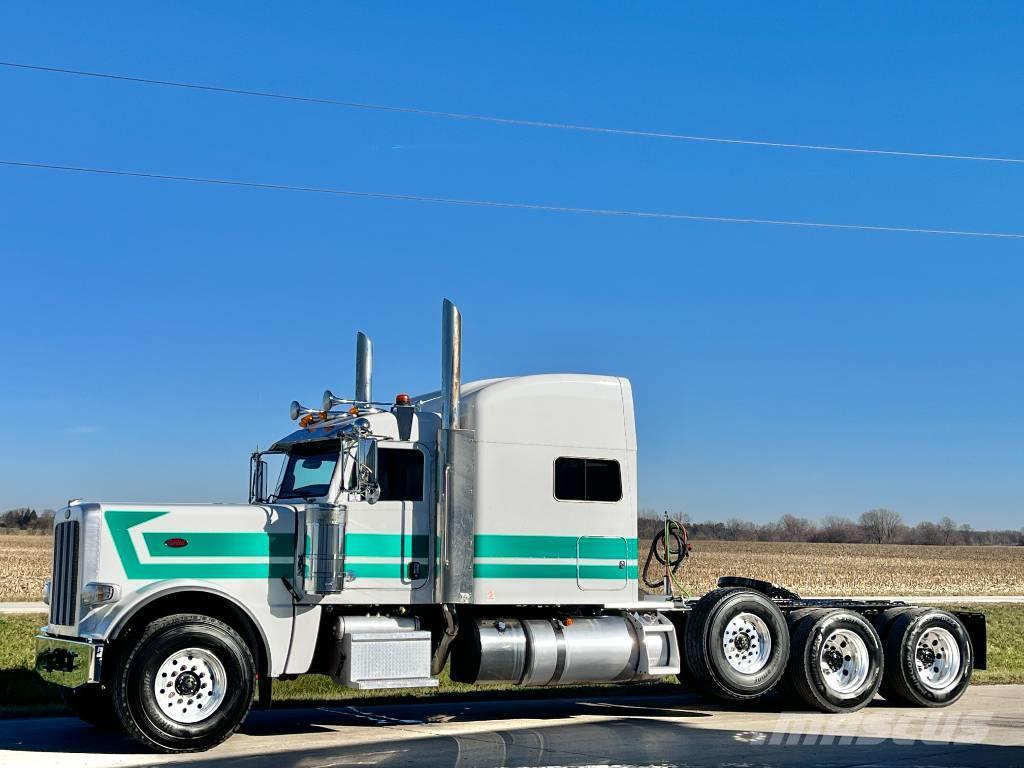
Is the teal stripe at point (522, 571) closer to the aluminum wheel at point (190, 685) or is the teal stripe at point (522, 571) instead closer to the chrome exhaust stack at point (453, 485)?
the chrome exhaust stack at point (453, 485)

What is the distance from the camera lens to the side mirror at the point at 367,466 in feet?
41.4

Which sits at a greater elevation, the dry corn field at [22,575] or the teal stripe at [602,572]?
the teal stripe at [602,572]

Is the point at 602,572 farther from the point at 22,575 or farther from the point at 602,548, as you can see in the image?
the point at 22,575

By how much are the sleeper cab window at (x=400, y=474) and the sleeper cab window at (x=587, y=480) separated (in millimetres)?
1652

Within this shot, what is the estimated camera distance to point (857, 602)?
16.0 m

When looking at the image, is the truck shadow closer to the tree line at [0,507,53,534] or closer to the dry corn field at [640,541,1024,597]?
the dry corn field at [640,541,1024,597]

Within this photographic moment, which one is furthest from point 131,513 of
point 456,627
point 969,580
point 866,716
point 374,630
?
point 969,580

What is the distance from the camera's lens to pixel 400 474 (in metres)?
13.2

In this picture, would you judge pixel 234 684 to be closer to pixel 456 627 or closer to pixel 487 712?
pixel 456 627

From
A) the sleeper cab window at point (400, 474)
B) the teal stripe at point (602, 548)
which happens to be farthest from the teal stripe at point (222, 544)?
the teal stripe at point (602, 548)

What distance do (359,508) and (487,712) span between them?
11.5 feet

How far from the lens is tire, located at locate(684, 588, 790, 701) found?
14.2 m
